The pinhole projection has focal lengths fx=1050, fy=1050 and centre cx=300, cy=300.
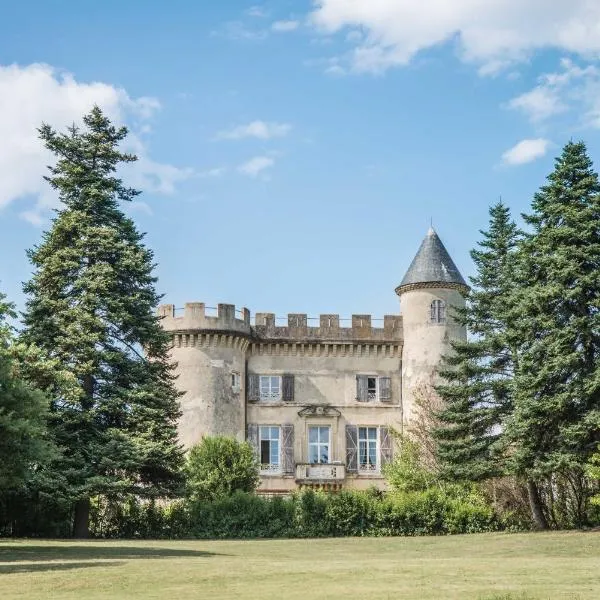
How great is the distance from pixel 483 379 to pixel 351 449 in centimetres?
1579

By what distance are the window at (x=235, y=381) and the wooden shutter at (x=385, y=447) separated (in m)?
7.60

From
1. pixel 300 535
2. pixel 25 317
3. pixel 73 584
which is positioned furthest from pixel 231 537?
pixel 73 584

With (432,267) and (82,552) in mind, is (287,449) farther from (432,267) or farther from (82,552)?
(82,552)

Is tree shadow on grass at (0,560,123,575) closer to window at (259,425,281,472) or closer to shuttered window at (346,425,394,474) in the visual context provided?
window at (259,425,281,472)

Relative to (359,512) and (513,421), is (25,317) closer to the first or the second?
(359,512)

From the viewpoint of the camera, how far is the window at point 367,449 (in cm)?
5259

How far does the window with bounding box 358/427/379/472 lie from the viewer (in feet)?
173

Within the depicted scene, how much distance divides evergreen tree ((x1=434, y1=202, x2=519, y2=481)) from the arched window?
40.1ft

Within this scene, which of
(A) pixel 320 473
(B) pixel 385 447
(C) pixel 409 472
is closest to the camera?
(C) pixel 409 472

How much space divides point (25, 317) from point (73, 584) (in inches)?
Answer: 801

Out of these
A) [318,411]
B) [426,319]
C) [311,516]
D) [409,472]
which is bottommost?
[311,516]

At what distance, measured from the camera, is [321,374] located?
53719 mm

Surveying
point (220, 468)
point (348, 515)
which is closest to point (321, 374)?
point (220, 468)

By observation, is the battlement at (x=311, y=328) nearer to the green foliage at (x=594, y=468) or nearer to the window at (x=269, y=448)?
the window at (x=269, y=448)
